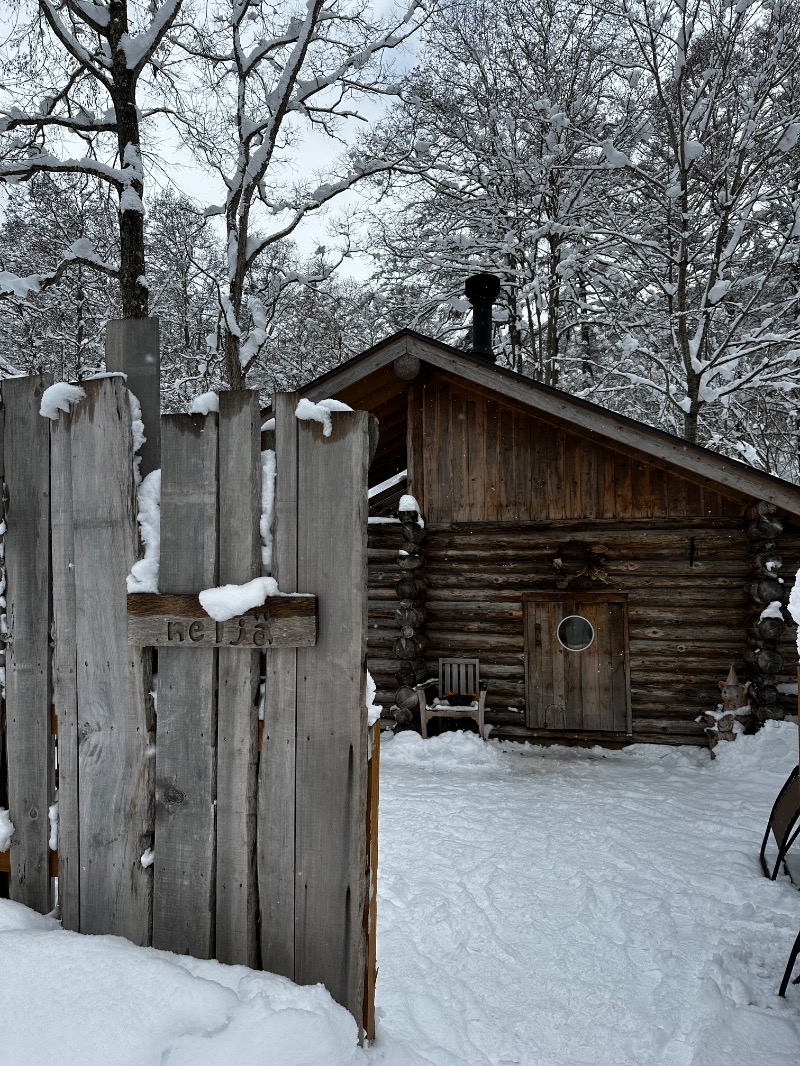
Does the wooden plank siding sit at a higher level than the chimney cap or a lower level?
lower

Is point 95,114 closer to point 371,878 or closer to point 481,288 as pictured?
point 481,288

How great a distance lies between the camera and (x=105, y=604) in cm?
210

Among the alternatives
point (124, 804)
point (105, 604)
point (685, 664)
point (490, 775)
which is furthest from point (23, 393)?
point (685, 664)

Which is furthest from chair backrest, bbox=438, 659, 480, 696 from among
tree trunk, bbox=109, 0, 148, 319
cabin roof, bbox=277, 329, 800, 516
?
tree trunk, bbox=109, 0, 148, 319

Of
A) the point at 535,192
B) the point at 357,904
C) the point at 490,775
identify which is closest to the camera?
the point at 357,904

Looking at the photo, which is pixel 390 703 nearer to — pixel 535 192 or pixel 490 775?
pixel 490 775

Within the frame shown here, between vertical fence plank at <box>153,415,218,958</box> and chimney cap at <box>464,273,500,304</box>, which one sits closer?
vertical fence plank at <box>153,415,218,958</box>

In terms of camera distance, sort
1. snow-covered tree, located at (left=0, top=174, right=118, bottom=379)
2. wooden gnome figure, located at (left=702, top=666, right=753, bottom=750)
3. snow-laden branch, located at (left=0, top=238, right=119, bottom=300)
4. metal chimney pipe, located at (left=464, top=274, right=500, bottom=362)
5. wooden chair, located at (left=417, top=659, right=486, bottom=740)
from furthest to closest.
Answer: snow-covered tree, located at (left=0, top=174, right=118, bottom=379) < metal chimney pipe, located at (left=464, top=274, right=500, bottom=362) < wooden chair, located at (left=417, top=659, right=486, bottom=740) < wooden gnome figure, located at (left=702, top=666, right=753, bottom=750) < snow-laden branch, located at (left=0, top=238, right=119, bottom=300)

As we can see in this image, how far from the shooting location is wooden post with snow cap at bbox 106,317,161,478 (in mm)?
2109

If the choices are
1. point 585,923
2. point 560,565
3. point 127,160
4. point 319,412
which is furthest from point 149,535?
point 127,160

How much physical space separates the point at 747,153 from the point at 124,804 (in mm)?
14830

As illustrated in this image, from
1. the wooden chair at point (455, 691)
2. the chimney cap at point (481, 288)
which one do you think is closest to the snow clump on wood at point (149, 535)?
the wooden chair at point (455, 691)

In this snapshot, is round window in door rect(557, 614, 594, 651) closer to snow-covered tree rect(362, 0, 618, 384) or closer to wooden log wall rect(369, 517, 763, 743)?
wooden log wall rect(369, 517, 763, 743)

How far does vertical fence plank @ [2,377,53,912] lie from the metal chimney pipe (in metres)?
9.72
